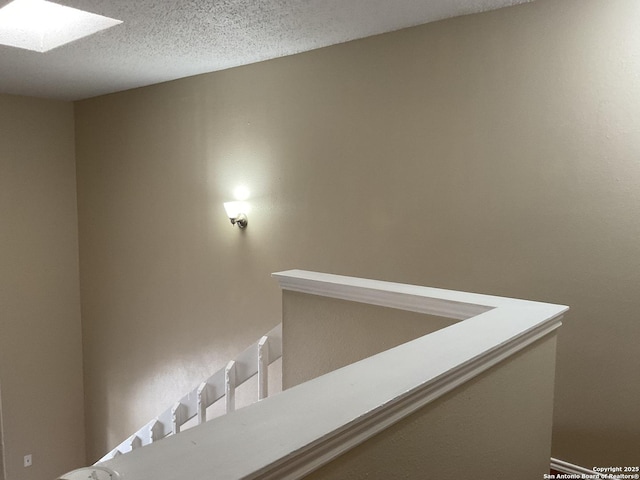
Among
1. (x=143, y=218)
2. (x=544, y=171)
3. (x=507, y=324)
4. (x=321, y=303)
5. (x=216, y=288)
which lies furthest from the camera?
(x=143, y=218)

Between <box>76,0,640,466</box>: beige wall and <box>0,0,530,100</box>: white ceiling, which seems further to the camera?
<box>0,0,530,100</box>: white ceiling

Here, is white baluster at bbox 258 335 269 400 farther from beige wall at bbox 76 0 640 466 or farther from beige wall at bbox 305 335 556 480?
beige wall at bbox 305 335 556 480

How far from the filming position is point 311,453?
102 centimetres

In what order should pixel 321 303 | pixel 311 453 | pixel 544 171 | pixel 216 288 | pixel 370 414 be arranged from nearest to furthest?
pixel 311 453, pixel 370 414, pixel 321 303, pixel 544 171, pixel 216 288

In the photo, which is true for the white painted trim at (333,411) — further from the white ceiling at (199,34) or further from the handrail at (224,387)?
the white ceiling at (199,34)

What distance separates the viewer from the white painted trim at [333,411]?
0.92 metres

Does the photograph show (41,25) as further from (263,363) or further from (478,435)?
(478,435)

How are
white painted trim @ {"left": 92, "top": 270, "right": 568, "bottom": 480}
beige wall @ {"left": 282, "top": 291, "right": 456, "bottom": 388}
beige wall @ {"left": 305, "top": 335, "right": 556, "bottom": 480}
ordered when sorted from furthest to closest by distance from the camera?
beige wall @ {"left": 282, "top": 291, "right": 456, "bottom": 388}, beige wall @ {"left": 305, "top": 335, "right": 556, "bottom": 480}, white painted trim @ {"left": 92, "top": 270, "right": 568, "bottom": 480}

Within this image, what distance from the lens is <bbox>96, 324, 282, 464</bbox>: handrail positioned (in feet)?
11.3

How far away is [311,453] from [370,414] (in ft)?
0.62

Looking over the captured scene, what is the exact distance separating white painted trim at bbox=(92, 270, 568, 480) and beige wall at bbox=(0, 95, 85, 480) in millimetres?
5332

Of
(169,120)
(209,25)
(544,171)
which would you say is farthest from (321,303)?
(169,120)

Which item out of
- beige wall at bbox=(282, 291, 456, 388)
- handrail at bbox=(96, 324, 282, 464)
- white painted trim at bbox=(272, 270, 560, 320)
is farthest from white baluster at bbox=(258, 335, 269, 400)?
white painted trim at bbox=(272, 270, 560, 320)

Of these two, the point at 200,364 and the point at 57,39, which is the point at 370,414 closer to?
the point at 57,39
